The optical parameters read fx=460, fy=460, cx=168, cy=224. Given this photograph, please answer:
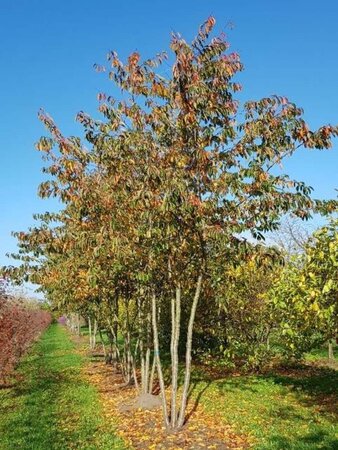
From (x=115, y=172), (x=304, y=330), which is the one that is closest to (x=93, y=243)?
(x=115, y=172)

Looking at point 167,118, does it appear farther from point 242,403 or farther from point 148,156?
point 242,403

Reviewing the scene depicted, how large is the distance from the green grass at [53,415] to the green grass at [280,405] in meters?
3.18

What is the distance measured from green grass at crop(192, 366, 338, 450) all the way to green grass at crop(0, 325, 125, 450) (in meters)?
3.18

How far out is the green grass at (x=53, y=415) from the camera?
10359mm

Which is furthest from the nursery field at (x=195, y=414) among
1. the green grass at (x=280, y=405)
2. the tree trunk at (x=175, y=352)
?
the tree trunk at (x=175, y=352)

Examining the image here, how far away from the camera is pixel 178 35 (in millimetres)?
9586

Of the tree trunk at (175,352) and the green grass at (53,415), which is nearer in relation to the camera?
the green grass at (53,415)

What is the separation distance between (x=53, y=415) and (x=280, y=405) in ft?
21.4

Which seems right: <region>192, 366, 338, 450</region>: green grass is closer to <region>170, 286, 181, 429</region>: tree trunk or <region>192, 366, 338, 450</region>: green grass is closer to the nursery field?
the nursery field

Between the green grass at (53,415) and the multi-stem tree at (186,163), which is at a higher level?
the multi-stem tree at (186,163)

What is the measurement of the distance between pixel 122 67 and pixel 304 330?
812 centimetres

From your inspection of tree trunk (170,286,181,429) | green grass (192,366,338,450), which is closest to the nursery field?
green grass (192,366,338,450)

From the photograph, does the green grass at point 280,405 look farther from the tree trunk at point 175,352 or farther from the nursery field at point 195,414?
the tree trunk at point 175,352

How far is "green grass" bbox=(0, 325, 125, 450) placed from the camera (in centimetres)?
1036
